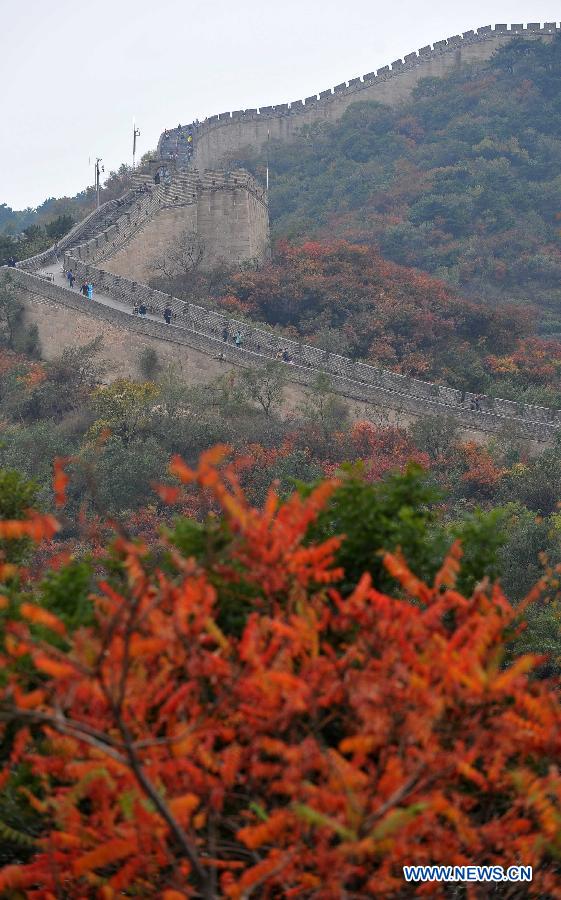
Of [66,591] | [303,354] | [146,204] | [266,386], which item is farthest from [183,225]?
[66,591]

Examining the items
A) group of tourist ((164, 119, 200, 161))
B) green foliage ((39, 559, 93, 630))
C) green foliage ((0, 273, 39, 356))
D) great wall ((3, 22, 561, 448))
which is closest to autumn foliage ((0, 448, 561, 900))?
green foliage ((39, 559, 93, 630))

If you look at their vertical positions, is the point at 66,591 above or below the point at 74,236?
below

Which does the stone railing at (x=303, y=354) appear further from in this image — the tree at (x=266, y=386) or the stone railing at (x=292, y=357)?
the tree at (x=266, y=386)

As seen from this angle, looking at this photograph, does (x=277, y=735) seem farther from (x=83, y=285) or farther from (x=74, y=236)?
(x=74, y=236)

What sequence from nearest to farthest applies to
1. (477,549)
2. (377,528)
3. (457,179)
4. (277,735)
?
(277,735), (377,528), (477,549), (457,179)

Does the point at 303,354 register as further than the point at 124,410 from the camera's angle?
Yes

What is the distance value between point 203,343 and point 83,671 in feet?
98.2

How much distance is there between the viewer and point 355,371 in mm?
37281

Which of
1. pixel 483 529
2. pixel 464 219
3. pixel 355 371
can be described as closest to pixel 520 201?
pixel 464 219

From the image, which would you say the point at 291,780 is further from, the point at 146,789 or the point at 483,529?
the point at 483,529

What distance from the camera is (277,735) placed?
10211mm

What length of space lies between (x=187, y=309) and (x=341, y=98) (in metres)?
38.1

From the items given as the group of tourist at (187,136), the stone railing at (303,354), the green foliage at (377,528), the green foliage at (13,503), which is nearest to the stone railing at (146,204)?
the stone railing at (303,354)

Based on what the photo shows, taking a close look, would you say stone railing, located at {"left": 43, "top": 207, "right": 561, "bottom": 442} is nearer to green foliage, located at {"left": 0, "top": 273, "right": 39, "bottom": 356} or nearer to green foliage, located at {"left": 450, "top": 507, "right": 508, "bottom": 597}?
green foliage, located at {"left": 0, "top": 273, "right": 39, "bottom": 356}
